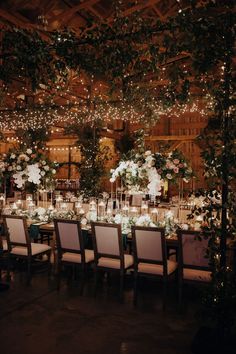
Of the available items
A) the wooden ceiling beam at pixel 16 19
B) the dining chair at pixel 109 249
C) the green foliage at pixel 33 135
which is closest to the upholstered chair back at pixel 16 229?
the dining chair at pixel 109 249

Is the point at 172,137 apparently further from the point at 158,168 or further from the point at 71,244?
the point at 71,244

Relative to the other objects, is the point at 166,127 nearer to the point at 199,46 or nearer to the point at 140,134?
the point at 140,134

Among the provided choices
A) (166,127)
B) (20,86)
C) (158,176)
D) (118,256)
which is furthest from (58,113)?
(118,256)

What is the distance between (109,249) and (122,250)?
0.18m

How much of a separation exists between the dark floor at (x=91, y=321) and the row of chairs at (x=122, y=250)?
29 cm

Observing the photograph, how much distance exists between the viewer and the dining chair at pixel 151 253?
4.20 meters

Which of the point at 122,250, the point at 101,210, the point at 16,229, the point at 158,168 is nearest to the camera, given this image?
the point at 122,250

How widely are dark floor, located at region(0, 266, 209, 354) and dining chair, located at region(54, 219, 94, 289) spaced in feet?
1.30

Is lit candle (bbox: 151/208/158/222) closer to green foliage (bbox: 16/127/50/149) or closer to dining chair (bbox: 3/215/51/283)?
dining chair (bbox: 3/215/51/283)

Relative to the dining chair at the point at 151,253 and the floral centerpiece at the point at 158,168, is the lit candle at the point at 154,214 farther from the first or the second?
the dining chair at the point at 151,253

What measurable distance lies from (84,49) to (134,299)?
2848 mm

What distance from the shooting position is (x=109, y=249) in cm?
451

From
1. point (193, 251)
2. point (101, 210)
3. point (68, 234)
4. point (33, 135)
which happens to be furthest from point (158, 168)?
point (33, 135)

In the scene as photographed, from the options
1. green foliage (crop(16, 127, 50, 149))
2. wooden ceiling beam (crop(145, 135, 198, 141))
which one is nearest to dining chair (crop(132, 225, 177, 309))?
green foliage (crop(16, 127, 50, 149))
